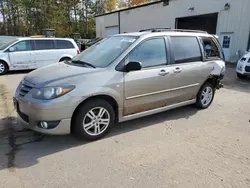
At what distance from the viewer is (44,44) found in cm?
1092

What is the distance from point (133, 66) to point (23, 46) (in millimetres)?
8555

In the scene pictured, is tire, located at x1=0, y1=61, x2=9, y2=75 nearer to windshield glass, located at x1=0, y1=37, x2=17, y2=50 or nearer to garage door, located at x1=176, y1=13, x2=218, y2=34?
windshield glass, located at x1=0, y1=37, x2=17, y2=50

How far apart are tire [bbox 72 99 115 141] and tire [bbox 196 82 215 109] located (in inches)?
93.0

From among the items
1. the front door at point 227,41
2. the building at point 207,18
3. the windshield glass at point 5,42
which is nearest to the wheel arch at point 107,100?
the windshield glass at point 5,42

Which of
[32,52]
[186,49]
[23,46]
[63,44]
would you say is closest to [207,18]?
[63,44]

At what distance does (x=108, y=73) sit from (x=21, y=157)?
69.5 inches

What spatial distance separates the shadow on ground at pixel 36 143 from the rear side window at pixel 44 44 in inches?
300

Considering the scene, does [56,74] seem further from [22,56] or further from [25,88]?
[22,56]

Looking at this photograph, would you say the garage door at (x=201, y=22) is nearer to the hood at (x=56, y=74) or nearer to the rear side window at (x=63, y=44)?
the rear side window at (x=63, y=44)

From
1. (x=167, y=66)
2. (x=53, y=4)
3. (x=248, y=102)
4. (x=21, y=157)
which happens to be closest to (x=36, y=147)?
(x=21, y=157)

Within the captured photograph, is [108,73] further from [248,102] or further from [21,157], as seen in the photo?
[248,102]

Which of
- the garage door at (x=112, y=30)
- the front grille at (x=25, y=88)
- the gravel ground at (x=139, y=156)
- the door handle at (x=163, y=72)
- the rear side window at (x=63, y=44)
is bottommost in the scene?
the gravel ground at (x=139, y=156)

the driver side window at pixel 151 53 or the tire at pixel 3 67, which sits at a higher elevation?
the driver side window at pixel 151 53

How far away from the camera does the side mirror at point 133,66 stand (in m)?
3.64
